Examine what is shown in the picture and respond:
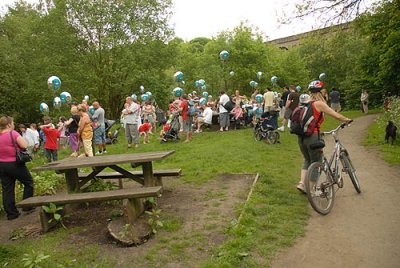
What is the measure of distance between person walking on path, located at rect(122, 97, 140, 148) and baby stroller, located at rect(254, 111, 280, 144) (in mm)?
→ 4388

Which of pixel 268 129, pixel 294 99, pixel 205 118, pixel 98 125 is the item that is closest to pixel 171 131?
pixel 205 118

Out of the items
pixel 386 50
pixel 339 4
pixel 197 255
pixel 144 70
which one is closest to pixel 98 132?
pixel 197 255

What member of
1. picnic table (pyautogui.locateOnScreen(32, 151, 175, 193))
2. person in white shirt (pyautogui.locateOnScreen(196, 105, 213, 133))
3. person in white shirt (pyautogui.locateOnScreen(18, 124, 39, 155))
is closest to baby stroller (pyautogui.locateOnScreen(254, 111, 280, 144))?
person in white shirt (pyautogui.locateOnScreen(196, 105, 213, 133))

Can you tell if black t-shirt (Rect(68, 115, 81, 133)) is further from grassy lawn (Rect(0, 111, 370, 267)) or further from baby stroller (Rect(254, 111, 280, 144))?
baby stroller (Rect(254, 111, 280, 144))

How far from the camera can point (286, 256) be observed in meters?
3.96

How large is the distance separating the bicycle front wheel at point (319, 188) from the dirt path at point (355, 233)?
0.47ft

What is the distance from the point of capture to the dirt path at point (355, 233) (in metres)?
3.80

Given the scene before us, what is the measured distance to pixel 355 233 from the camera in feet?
14.6

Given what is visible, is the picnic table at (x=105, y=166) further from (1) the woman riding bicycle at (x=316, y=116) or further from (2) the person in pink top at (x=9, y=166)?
(1) the woman riding bicycle at (x=316, y=116)

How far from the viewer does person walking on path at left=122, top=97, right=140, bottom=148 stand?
12133 mm

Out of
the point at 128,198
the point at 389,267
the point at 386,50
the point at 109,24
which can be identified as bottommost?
the point at 389,267

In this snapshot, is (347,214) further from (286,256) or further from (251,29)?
(251,29)

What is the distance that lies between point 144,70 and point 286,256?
75.3 ft

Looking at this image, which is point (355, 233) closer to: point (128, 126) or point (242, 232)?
point (242, 232)
